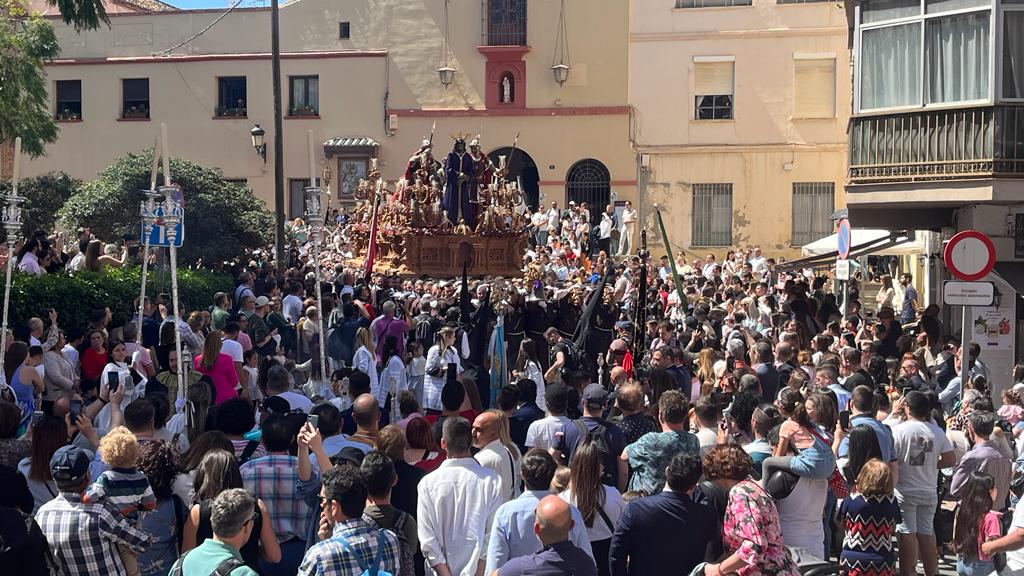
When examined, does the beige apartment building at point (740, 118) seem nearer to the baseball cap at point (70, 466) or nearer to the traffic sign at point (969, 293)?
the traffic sign at point (969, 293)

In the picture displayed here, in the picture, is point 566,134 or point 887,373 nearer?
point 887,373

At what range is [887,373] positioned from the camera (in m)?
13.1

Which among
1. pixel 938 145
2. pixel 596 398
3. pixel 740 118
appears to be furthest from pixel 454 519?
pixel 740 118

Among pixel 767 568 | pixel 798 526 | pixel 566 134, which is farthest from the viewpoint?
pixel 566 134

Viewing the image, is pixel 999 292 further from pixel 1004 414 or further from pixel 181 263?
pixel 181 263

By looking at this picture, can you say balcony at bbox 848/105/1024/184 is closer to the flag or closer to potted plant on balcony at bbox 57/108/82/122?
the flag

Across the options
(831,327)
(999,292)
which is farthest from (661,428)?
(999,292)

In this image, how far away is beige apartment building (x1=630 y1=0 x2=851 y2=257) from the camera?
34.6 m

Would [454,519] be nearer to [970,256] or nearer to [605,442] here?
[605,442]

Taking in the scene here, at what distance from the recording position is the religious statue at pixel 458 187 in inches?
1013

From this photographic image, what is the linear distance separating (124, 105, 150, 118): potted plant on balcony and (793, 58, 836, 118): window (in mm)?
19946

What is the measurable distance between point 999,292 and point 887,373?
4442 millimetres

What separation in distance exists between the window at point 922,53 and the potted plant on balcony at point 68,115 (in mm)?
29210

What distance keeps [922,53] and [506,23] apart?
22741mm
